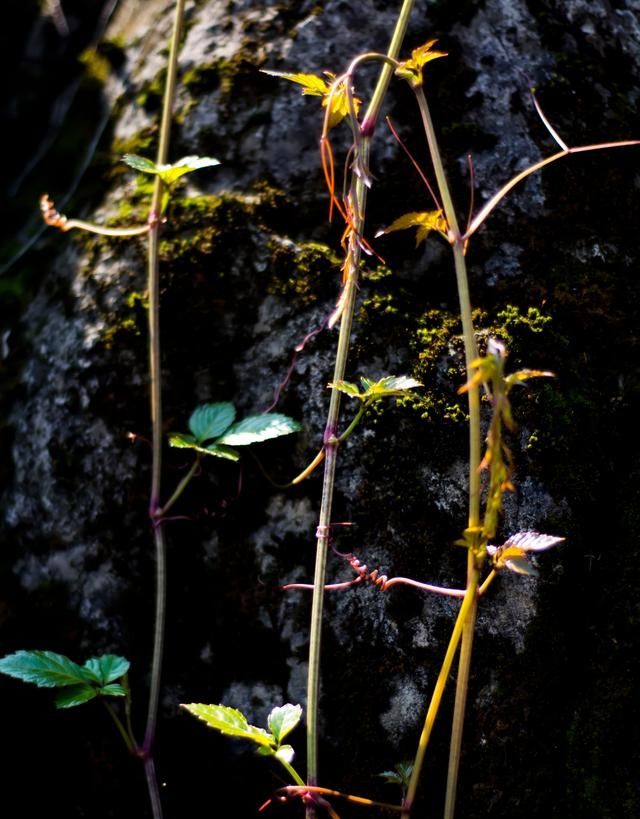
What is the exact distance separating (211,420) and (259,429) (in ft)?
0.41

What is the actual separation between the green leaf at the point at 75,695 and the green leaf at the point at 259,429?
53 cm

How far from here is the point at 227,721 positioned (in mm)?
1226

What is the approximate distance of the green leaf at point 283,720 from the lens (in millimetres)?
1271

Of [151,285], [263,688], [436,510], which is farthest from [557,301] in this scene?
[263,688]

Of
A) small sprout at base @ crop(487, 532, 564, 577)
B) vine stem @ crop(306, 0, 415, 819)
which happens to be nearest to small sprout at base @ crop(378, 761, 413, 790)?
vine stem @ crop(306, 0, 415, 819)

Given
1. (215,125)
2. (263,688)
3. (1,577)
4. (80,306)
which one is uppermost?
(215,125)

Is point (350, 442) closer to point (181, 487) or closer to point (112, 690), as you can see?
point (181, 487)

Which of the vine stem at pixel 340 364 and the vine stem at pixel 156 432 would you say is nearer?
the vine stem at pixel 340 364

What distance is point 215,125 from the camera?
1914mm

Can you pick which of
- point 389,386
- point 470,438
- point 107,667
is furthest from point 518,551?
point 107,667

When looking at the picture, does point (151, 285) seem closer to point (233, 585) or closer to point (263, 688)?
point (233, 585)

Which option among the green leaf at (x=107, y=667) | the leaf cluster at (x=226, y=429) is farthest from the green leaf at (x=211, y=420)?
the green leaf at (x=107, y=667)

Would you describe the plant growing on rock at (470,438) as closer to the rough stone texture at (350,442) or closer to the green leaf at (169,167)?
the rough stone texture at (350,442)

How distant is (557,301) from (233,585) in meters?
0.93
